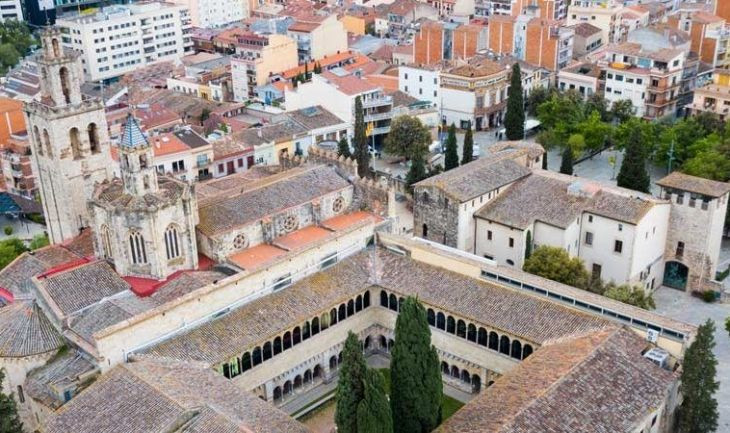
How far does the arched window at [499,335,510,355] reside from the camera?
44013 mm

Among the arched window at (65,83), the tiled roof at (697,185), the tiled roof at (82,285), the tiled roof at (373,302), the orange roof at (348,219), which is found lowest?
the tiled roof at (373,302)

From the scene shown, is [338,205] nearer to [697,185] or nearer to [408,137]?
[697,185]

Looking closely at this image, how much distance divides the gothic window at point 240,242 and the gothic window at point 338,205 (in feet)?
25.2

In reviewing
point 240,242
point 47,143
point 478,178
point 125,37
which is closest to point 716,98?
point 478,178

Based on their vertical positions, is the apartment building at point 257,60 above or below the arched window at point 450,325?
above

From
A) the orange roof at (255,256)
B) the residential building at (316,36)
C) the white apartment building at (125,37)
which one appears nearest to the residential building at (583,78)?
the residential building at (316,36)

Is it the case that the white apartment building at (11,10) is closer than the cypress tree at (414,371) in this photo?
No

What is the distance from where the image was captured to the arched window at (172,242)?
153 ft

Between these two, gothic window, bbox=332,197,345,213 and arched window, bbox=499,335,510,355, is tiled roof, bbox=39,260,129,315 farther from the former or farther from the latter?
arched window, bbox=499,335,510,355

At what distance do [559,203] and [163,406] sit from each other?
106 feet

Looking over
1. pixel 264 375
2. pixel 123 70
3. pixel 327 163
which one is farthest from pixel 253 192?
pixel 123 70

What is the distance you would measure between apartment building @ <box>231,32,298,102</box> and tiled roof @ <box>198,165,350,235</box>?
47.4 meters

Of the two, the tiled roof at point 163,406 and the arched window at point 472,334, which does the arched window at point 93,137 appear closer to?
the tiled roof at point 163,406

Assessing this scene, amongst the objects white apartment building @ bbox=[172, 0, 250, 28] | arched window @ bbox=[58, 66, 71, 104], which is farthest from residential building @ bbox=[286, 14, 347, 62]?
arched window @ bbox=[58, 66, 71, 104]
